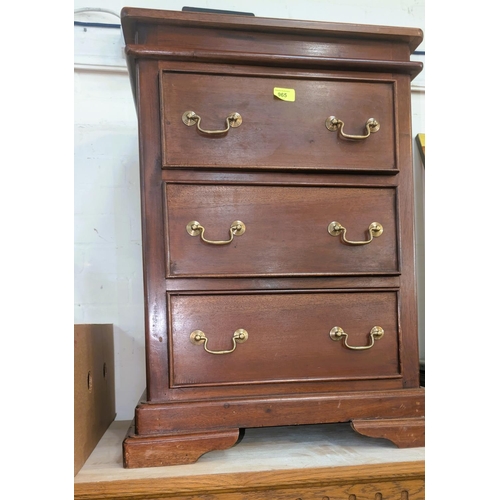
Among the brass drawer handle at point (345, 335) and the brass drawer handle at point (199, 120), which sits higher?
the brass drawer handle at point (199, 120)

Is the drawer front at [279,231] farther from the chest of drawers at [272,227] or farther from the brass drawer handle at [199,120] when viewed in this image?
the brass drawer handle at [199,120]

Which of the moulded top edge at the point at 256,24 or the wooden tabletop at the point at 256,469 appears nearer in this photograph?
the wooden tabletop at the point at 256,469

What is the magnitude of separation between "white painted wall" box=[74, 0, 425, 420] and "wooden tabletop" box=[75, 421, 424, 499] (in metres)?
0.54

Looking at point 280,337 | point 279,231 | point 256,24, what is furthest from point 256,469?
point 256,24

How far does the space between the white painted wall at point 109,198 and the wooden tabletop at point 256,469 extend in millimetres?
538

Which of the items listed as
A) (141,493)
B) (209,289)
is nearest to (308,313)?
(209,289)

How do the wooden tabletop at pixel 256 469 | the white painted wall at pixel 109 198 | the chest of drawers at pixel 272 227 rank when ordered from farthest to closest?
the white painted wall at pixel 109 198 → the chest of drawers at pixel 272 227 → the wooden tabletop at pixel 256 469

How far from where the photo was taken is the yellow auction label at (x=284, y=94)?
1.02 meters

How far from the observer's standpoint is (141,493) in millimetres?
836

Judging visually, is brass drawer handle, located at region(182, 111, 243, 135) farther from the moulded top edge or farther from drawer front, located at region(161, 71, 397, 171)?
the moulded top edge

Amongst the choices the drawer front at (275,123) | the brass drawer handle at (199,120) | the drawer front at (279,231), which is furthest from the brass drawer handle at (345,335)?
the brass drawer handle at (199,120)

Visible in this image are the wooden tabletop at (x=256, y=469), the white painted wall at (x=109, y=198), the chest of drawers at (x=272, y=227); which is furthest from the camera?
the white painted wall at (x=109, y=198)

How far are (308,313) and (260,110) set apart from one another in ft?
1.45
